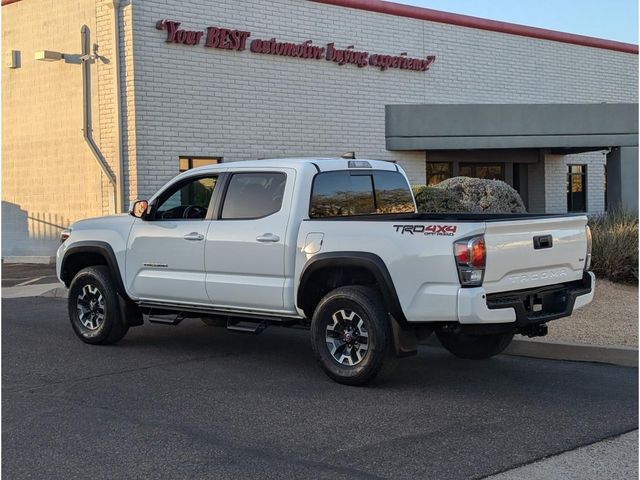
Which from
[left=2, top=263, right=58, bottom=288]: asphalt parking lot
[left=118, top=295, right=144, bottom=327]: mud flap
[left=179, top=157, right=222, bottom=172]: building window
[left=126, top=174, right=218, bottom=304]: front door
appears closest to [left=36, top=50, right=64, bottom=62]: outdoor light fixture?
[left=179, top=157, right=222, bottom=172]: building window

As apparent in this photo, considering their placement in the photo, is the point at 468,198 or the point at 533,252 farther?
the point at 468,198

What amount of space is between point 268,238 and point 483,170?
17034mm

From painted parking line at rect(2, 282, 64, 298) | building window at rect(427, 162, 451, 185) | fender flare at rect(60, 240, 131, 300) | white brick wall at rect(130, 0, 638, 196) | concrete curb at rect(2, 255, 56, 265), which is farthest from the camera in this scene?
building window at rect(427, 162, 451, 185)

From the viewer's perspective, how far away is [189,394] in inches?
276

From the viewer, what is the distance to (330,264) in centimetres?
723

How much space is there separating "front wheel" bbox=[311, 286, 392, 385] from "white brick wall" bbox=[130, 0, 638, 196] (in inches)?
406

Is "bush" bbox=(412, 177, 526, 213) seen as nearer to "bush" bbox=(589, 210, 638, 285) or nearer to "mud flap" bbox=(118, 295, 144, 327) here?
"bush" bbox=(589, 210, 638, 285)

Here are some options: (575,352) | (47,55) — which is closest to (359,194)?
(575,352)

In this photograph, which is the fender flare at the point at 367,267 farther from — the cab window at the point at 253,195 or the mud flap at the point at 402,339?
the cab window at the point at 253,195

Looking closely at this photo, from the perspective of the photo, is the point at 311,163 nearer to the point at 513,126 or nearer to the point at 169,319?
the point at 169,319

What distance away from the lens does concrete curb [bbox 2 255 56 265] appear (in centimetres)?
1922

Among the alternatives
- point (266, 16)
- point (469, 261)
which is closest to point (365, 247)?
point (469, 261)

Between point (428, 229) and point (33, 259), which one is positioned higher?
point (428, 229)

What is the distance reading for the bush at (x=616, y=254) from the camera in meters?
12.5
